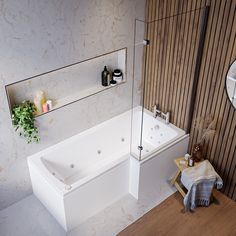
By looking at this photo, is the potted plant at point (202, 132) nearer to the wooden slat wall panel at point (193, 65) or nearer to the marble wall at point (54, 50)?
the wooden slat wall panel at point (193, 65)

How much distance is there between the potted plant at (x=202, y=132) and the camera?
3490 millimetres

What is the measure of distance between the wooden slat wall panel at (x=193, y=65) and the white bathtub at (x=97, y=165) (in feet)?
1.10

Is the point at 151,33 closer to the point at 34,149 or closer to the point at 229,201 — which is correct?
the point at 34,149

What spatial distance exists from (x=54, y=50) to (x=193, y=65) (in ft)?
4.70

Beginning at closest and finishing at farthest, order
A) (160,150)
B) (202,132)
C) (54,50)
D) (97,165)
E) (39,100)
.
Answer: (54,50)
(39,100)
(160,150)
(202,132)
(97,165)

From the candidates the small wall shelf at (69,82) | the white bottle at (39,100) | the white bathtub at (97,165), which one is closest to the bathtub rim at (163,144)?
the white bathtub at (97,165)

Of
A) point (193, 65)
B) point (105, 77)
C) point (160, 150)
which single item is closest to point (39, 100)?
point (105, 77)

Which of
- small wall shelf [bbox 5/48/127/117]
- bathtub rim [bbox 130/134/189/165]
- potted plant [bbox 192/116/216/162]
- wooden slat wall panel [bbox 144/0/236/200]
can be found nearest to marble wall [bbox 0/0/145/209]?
small wall shelf [bbox 5/48/127/117]

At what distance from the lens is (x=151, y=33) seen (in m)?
3.61

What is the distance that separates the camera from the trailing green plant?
3113mm

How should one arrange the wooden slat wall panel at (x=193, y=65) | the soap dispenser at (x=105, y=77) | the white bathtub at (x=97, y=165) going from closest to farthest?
the wooden slat wall panel at (x=193, y=65), the white bathtub at (x=97, y=165), the soap dispenser at (x=105, y=77)

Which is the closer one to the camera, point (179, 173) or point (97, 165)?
point (179, 173)

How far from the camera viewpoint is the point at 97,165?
3.91m

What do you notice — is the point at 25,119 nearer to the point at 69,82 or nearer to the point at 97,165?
the point at 69,82
